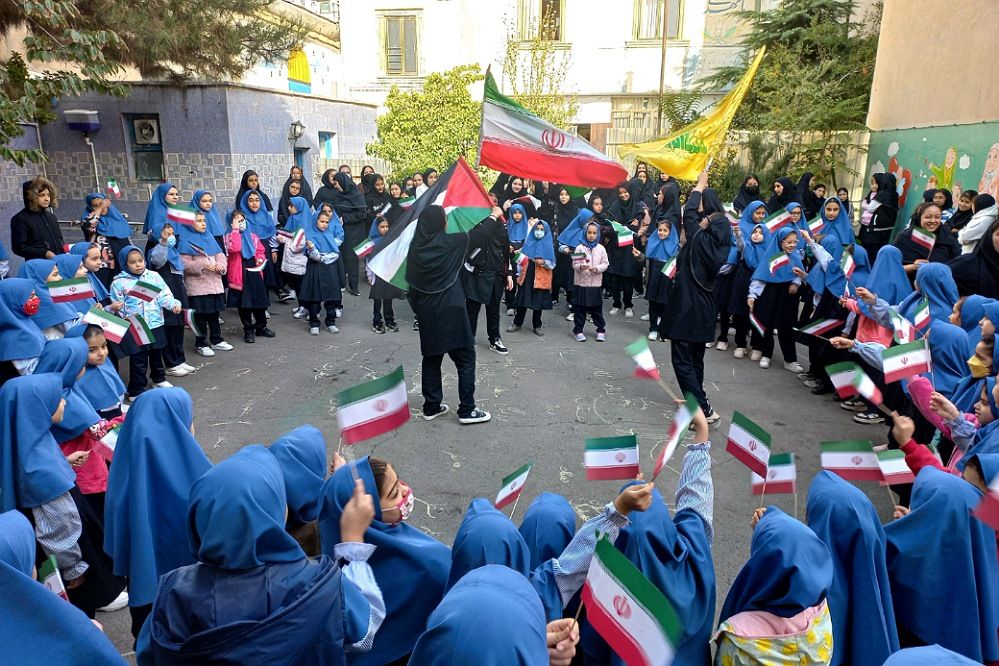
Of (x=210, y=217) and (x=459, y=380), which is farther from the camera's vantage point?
(x=210, y=217)

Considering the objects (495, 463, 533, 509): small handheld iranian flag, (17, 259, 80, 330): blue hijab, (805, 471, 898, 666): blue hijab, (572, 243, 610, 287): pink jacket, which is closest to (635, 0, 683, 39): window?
(572, 243, 610, 287): pink jacket

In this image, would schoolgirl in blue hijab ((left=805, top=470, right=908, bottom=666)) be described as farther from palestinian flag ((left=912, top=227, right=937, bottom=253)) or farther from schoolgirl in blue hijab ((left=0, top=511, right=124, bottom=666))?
palestinian flag ((left=912, top=227, right=937, bottom=253))

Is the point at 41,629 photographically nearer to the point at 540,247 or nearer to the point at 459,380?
the point at 459,380

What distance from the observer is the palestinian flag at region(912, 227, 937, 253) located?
25.2ft

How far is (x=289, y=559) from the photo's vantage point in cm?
211

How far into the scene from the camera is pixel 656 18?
21.3m

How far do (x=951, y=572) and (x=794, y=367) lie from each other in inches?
245

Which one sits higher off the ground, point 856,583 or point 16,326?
point 16,326

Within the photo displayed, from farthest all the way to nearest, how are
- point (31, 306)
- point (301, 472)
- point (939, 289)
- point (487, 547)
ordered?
point (939, 289), point (31, 306), point (301, 472), point (487, 547)

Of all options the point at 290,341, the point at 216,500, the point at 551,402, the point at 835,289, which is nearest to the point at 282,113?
the point at 290,341

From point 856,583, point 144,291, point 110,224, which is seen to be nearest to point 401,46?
point 110,224

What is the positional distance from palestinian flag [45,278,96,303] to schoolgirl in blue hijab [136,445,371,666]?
185 inches

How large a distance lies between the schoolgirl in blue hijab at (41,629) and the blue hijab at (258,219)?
8.18m

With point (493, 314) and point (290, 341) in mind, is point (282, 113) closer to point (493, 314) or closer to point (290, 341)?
point (290, 341)
